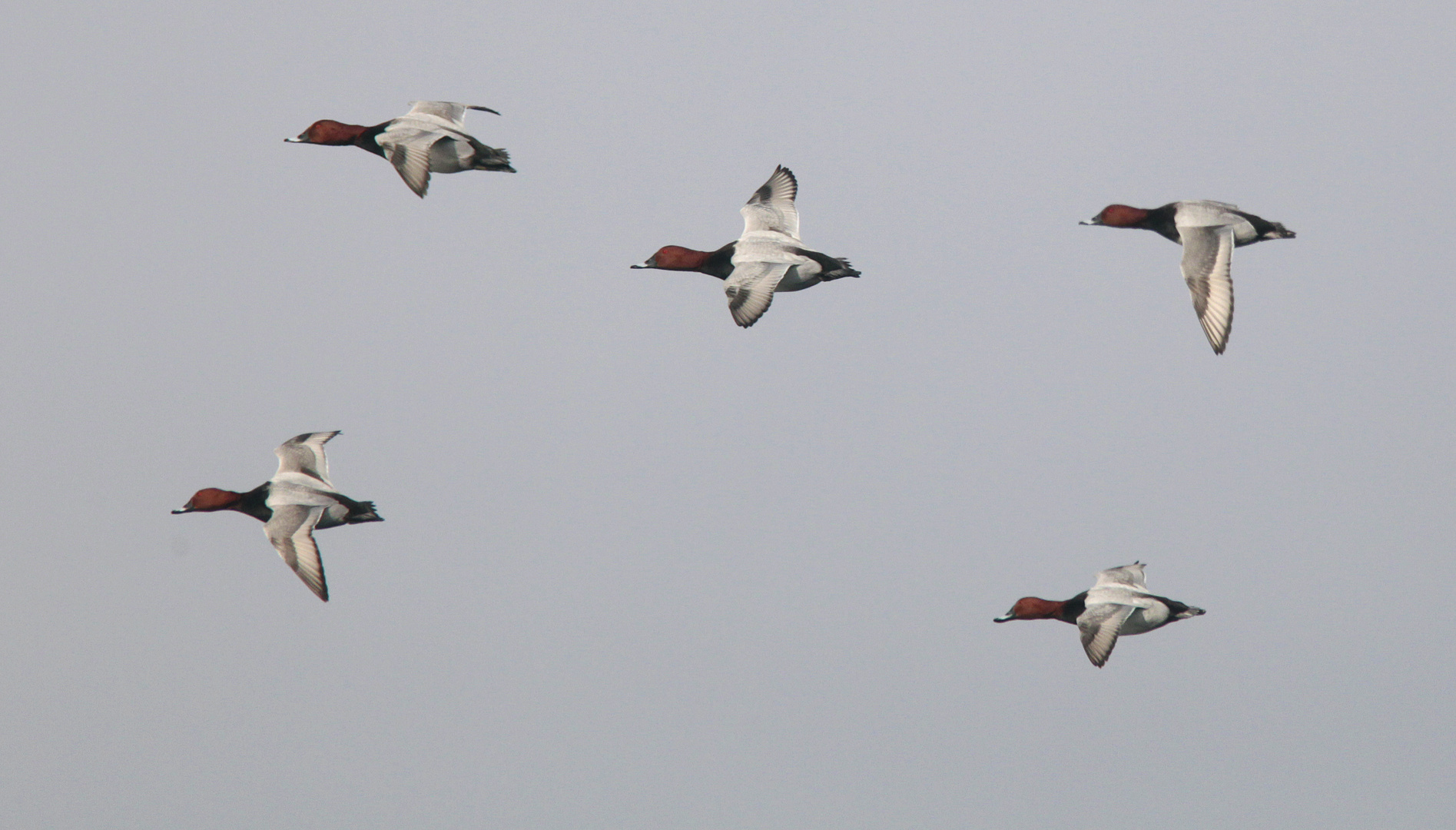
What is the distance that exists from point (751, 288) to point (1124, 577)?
218 inches

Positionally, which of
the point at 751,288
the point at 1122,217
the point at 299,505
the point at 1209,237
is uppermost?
the point at 1122,217

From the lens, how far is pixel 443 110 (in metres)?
19.1

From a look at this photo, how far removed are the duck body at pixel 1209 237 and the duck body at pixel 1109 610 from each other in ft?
9.95

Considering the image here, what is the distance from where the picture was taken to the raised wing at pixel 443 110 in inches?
748

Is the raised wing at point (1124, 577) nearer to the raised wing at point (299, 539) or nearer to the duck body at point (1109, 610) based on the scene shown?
the duck body at point (1109, 610)

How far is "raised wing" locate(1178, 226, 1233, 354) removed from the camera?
16.6m

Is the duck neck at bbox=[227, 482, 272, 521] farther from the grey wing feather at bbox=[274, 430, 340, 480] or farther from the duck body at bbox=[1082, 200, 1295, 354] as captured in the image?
the duck body at bbox=[1082, 200, 1295, 354]

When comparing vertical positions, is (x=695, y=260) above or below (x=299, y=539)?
above

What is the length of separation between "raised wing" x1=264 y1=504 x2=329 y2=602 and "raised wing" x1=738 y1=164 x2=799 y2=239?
5.96m

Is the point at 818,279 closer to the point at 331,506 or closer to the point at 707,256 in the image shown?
the point at 707,256

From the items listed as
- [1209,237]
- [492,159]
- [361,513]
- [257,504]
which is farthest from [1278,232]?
[257,504]

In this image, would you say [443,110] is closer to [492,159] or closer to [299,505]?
[492,159]

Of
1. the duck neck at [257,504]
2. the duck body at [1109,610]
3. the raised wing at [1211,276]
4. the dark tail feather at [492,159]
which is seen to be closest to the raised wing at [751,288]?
the dark tail feather at [492,159]

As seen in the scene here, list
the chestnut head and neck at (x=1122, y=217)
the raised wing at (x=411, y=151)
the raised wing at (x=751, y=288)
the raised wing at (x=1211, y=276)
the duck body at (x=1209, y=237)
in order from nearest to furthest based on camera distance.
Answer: the raised wing at (x=751, y=288), the raised wing at (x=1211, y=276), the duck body at (x=1209, y=237), the raised wing at (x=411, y=151), the chestnut head and neck at (x=1122, y=217)
